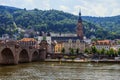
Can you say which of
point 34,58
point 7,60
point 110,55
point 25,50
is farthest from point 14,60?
point 110,55

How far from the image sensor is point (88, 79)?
5266 cm

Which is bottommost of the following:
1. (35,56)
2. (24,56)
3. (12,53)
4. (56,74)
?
(56,74)

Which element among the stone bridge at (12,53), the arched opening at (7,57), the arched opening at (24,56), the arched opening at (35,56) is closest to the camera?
the stone bridge at (12,53)

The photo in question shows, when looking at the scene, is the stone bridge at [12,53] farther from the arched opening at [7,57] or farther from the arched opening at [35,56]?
the arched opening at [35,56]

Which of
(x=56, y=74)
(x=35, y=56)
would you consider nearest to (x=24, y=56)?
(x=35, y=56)

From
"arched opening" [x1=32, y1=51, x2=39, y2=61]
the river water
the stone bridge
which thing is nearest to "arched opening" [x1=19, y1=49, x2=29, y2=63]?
the stone bridge

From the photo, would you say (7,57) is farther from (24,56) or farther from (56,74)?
(56,74)

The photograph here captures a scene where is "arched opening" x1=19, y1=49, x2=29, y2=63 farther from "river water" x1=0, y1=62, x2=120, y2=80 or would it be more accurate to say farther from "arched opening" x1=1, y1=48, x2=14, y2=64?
"river water" x1=0, y1=62, x2=120, y2=80

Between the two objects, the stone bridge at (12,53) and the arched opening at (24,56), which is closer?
the stone bridge at (12,53)

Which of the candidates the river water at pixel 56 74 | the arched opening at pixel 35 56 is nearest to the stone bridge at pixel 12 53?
the river water at pixel 56 74

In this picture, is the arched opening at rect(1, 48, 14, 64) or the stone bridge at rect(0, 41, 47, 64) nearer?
the stone bridge at rect(0, 41, 47, 64)

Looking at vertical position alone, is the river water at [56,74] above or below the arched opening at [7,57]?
below

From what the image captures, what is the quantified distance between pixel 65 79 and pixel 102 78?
5.44 metres

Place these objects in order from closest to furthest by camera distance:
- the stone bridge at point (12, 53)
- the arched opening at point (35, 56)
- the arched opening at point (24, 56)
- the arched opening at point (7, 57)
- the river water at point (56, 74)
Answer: the river water at point (56, 74) → the stone bridge at point (12, 53) → the arched opening at point (7, 57) → the arched opening at point (24, 56) → the arched opening at point (35, 56)
